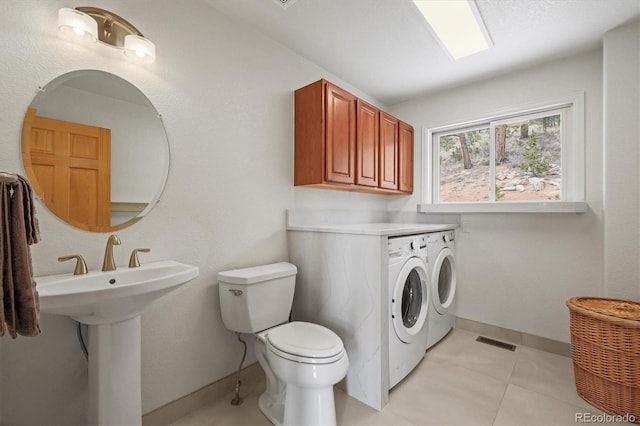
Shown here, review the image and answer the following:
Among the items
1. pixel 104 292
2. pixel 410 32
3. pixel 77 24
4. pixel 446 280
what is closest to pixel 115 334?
pixel 104 292

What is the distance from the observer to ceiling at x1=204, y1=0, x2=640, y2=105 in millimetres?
1735

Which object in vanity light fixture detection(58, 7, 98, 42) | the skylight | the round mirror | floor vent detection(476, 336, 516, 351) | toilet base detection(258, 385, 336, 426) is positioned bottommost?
floor vent detection(476, 336, 516, 351)

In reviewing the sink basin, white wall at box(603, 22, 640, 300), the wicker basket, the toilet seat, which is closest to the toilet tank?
the toilet seat

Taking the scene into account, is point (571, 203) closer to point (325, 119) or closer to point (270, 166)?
point (325, 119)

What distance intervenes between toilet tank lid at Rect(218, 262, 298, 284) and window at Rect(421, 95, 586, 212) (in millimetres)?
1841

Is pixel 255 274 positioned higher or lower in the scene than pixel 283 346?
higher

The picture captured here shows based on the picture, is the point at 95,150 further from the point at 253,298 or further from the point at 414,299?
the point at 414,299

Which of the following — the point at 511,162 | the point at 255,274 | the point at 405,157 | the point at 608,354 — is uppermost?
the point at 405,157

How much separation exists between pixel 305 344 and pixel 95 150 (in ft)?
4.61

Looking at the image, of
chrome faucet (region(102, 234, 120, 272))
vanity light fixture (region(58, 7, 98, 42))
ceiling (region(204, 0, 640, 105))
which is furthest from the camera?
ceiling (region(204, 0, 640, 105))

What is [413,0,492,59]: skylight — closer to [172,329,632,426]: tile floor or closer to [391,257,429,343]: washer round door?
[391,257,429,343]: washer round door

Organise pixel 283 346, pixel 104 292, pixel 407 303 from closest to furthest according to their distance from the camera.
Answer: pixel 104 292 → pixel 283 346 → pixel 407 303

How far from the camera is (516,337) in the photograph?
252 centimetres

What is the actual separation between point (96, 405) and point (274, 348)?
76 centimetres
